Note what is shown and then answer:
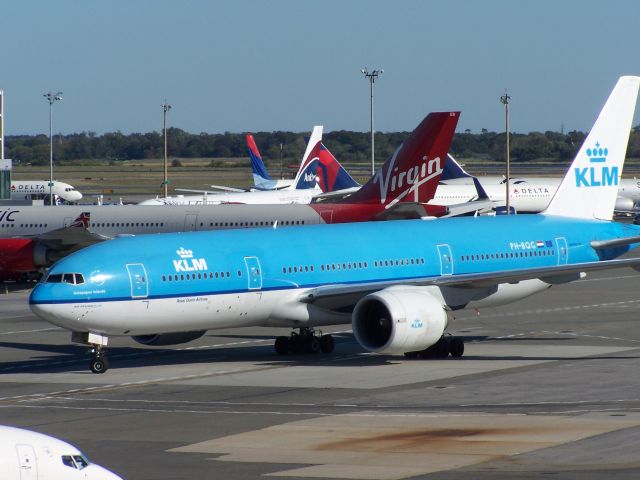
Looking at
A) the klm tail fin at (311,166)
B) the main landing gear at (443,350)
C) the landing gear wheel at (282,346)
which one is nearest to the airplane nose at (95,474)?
the main landing gear at (443,350)

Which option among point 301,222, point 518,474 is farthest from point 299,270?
point 301,222

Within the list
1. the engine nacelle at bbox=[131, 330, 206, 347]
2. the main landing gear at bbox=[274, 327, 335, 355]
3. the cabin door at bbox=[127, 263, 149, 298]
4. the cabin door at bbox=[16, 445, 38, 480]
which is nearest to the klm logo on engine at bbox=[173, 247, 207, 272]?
the cabin door at bbox=[127, 263, 149, 298]

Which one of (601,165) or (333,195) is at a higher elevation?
(601,165)

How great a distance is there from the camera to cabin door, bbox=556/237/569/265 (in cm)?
4259

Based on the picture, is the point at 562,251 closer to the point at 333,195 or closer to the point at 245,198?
the point at 333,195

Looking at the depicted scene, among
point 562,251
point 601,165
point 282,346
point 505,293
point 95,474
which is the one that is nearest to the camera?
point 95,474

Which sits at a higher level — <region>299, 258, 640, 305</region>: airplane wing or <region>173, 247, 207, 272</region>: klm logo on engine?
<region>173, 247, 207, 272</region>: klm logo on engine

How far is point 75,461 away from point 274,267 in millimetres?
21535

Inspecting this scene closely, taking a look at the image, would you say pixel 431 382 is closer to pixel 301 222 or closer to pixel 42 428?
pixel 42 428

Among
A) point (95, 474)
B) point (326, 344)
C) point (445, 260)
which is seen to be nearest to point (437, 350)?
point (445, 260)

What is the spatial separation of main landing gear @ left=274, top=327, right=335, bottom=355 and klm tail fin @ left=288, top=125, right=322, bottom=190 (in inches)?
2946

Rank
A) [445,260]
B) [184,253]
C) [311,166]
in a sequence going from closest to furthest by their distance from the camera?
[184,253] → [445,260] → [311,166]

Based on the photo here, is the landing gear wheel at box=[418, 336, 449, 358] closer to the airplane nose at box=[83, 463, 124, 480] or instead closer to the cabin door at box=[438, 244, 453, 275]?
the cabin door at box=[438, 244, 453, 275]

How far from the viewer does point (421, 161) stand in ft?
193
